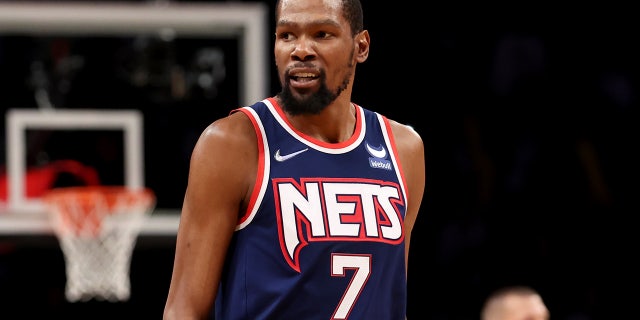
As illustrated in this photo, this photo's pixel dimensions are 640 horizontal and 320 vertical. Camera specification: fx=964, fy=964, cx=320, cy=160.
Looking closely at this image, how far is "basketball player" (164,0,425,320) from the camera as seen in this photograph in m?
2.22

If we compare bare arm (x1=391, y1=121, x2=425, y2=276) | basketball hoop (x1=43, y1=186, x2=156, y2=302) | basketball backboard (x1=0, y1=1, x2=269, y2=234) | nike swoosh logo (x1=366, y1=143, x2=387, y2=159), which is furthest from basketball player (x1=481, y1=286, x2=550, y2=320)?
nike swoosh logo (x1=366, y1=143, x2=387, y2=159)

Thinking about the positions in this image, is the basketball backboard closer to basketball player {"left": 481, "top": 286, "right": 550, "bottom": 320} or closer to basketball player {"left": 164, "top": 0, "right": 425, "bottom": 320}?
basketball player {"left": 481, "top": 286, "right": 550, "bottom": 320}

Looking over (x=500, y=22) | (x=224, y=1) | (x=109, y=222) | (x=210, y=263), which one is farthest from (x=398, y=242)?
(x=500, y=22)

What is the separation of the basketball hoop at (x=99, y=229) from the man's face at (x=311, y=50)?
4102 millimetres

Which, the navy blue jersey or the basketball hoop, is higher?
the navy blue jersey

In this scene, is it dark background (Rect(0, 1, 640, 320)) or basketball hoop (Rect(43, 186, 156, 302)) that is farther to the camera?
dark background (Rect(0, 1, 640, 320))

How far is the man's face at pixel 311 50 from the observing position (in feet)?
7.49

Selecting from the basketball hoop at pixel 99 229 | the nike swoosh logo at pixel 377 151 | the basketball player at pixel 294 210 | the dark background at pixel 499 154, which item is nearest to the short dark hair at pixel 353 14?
the basketball player at pixel 294 210

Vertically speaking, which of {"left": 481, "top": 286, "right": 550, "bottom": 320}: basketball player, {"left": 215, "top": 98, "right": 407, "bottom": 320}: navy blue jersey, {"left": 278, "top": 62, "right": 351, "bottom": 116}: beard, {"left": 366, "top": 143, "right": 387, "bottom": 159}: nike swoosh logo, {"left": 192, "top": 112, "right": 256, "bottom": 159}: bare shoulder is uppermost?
{"left": 278, "top": 62, "right": 351, "bottom": 116}: beard

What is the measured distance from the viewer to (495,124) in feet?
24.0

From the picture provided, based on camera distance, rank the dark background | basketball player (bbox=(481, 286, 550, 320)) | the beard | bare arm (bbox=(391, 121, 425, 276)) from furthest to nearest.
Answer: the dark background
basketball player (bbox=(481, 286, 550, 320))
bare arm (bbox=(391, 121, 425, 276))
the beard

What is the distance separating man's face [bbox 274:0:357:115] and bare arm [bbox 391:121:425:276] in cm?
29

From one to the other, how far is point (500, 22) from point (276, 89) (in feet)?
6.07

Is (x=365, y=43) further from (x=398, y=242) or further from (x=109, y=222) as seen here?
(x=109, y=222)
